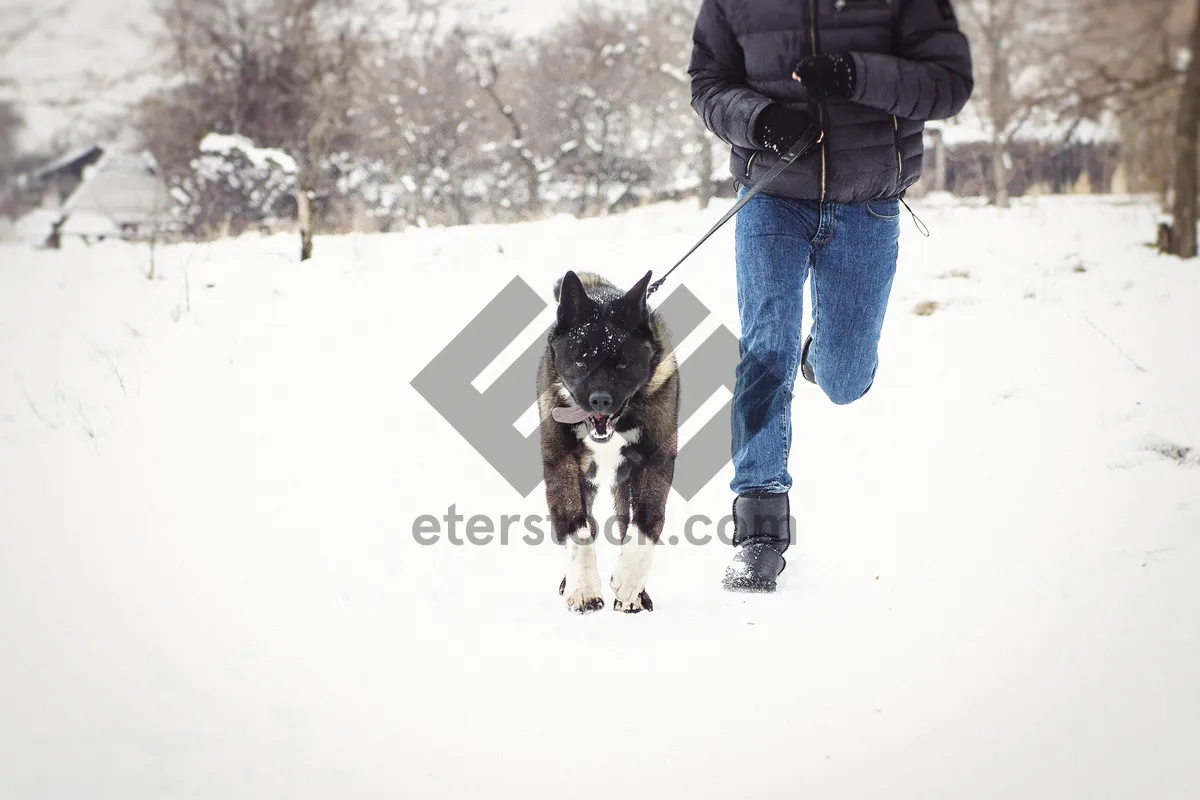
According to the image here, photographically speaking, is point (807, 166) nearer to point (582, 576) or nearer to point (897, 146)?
point (897, 146)

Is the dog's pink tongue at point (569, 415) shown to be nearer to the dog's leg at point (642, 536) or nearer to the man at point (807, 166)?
the dog's leg at point (642, 536)

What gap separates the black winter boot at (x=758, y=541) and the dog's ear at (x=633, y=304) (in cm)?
82

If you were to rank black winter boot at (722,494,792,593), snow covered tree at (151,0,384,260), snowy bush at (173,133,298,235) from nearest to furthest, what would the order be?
1. black winter boot at (722,494,792,593)
2. snow covered tree at (151,0,384,260)
3. snowy bush at (173,133,298,235)

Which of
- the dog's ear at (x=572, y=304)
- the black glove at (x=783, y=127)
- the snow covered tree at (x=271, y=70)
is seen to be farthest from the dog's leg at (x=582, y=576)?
the snow covered tree at (x=271, y=70)

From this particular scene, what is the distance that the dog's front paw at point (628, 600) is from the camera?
2990 mm

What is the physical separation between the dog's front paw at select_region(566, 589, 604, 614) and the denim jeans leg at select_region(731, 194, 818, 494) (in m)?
0.72

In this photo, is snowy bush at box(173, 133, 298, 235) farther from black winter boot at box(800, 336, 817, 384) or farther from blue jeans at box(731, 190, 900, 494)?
blue jeans at box(731, 190, 900, 494)

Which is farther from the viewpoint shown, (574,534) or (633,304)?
(633,304)

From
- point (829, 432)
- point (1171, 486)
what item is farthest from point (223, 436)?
point (1171, 486)

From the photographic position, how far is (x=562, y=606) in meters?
3.06

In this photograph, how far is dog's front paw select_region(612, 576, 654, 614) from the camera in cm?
299

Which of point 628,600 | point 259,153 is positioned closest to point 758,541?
point 628,600

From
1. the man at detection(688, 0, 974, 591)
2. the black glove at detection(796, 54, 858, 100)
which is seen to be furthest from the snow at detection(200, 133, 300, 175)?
the black glove at detection(796, 54, 858, 100)

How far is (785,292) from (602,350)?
0.74 metres
